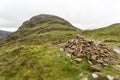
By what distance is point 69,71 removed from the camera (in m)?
41.6

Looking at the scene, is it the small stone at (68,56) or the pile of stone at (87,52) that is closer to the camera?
the small stone at (68,56)

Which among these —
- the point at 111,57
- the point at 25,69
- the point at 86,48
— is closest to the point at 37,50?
the point at 25,69

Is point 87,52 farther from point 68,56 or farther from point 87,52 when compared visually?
point 68,56

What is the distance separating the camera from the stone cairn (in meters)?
45.3

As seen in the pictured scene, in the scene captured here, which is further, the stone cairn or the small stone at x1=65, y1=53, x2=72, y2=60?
the stone cairn

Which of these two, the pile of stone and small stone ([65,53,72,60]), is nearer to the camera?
small stone ([65,53,72,60])

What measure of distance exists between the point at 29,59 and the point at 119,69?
17476mm

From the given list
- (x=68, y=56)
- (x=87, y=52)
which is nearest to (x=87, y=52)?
(x=87, y=52)

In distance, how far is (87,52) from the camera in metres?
46.8

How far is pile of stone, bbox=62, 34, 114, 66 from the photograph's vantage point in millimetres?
45309

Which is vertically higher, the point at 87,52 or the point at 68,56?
the point at 87,52

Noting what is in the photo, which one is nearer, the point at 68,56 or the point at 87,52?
the point at 68,56

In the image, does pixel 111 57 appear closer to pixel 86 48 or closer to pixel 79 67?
pixel 86 48

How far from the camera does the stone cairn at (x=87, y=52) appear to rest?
1783 inches
